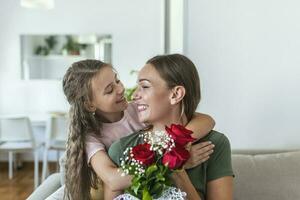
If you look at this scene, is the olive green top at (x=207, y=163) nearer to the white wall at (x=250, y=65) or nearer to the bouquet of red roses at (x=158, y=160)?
the bouquet of red roses at (x=158, y=160)

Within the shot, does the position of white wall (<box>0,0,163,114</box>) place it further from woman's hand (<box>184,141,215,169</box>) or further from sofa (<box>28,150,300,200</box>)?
woman's hand (<box>184,141,215,169</box>)

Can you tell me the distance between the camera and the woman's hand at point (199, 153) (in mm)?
1264

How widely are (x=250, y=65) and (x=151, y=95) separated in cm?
110

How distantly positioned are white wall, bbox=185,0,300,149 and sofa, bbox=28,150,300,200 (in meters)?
0.43

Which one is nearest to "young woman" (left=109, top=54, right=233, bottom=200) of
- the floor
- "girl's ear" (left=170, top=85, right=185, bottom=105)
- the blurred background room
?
"girl's ear" (left=170, top=85, right=185, bottom=105)

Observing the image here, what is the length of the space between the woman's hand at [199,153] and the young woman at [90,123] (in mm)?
53

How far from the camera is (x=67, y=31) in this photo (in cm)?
532

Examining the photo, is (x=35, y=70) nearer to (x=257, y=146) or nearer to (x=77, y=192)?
(x=257, y=146)

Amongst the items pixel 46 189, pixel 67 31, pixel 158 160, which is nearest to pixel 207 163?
pixel 158 160

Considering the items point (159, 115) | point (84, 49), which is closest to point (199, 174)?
point (159, 115)

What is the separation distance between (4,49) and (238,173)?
14.3 ft

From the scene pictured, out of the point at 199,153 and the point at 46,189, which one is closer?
the point at 199,153

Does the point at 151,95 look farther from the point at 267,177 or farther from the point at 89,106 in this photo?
the point at 267,177

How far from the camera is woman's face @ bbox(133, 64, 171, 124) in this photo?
1.31m
